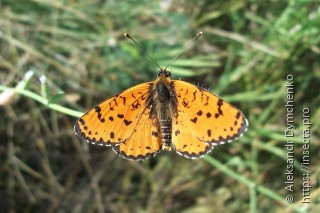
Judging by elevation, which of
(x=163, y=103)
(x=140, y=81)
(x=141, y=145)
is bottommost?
(x=141, y=145)

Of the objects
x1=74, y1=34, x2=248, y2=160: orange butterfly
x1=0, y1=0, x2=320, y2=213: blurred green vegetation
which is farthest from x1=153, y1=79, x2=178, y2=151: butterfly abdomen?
x1=0, y1=0, x2=320, y2=213: blurred green vegetation

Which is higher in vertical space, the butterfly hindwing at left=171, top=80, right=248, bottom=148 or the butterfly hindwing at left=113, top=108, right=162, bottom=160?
the butterfly hindwing at left=171, top=80, right=248, bottom=148

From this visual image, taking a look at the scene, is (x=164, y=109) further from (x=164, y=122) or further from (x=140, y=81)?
(x=140, y=81)

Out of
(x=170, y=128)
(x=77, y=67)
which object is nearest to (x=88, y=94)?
(x=77, y=67)

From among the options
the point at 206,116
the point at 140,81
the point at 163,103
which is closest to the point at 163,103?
the point at 163,103

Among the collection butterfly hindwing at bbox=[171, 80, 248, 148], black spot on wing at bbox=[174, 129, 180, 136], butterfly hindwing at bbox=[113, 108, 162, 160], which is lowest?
butterfly hindwing at bbox=[113, 108, 162, 160]

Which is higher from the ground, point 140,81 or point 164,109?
point 140,81

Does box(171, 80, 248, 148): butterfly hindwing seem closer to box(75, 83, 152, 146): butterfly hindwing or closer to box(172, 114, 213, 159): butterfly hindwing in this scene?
box(172, 114, 213, 159): butterfly hindwing

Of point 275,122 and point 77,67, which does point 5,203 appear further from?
point 275,122
